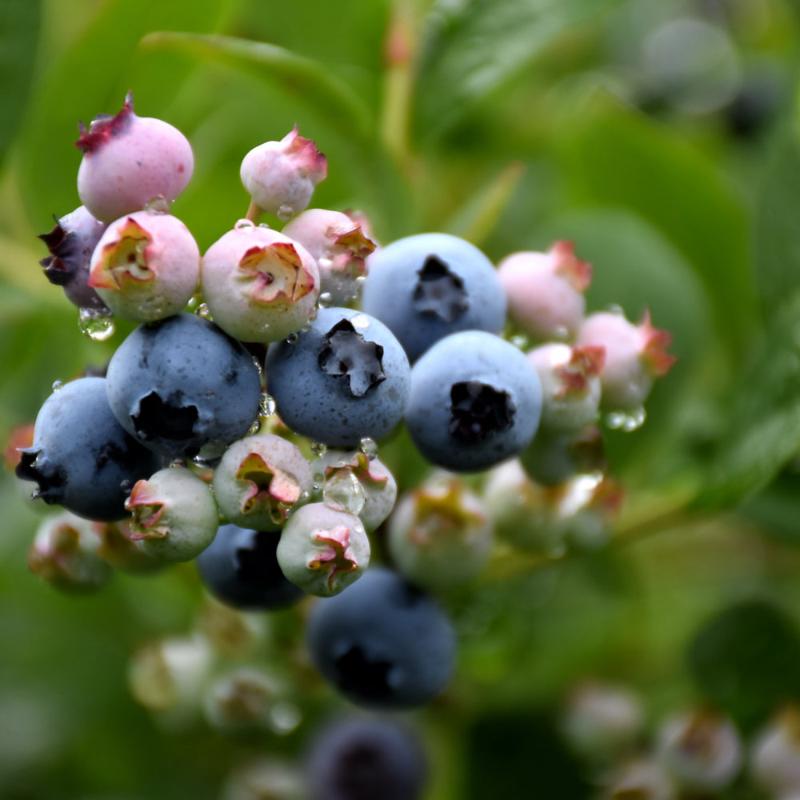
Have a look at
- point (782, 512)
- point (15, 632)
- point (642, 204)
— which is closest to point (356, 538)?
point (782, 512)

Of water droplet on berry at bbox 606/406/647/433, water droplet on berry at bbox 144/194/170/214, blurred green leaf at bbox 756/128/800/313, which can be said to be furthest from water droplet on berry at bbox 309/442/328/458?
blurred green leaf at bbox 756/128/800/313

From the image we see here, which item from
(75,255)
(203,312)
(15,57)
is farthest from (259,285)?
(15,57)

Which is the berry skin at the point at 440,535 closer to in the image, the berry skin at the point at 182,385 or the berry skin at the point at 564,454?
the berry skin at the point at 564,454

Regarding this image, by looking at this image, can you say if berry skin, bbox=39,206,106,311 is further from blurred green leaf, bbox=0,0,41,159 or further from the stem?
blurred green leaf, bbox=0,0,41,159

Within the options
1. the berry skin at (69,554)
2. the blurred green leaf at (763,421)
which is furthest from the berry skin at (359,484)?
the blurred green leaf at (763,421)

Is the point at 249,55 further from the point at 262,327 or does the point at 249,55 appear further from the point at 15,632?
the point at 15,632

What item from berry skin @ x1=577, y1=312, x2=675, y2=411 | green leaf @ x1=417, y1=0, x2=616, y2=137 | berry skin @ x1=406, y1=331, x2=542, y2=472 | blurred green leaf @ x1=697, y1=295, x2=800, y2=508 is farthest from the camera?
green leaf @ x1=417, y1=0, x2=616, y2=137

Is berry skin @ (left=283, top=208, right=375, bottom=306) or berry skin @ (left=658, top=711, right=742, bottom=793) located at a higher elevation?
berry skin @ (left=283, top=208, right=375, bottom=306)
